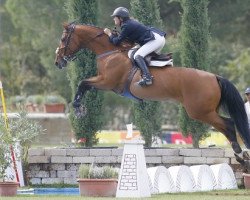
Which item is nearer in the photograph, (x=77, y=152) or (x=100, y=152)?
(x=100, y=152)

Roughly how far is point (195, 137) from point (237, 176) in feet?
6.40

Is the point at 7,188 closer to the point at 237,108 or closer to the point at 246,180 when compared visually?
the point at 237,108

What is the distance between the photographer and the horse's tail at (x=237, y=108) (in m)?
15.7

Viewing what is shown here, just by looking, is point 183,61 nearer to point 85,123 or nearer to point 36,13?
point 85,123

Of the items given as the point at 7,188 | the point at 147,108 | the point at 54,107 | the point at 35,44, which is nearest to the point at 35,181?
the point at 147,108

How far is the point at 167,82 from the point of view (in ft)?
50.7

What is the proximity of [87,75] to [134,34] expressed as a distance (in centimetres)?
455

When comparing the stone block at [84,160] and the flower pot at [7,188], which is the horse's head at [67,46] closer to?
the flower pot at [7,188]

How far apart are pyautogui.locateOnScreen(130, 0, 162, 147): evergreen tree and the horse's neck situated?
14.4ft

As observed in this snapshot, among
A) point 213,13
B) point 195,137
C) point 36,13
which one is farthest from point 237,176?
point 36,13

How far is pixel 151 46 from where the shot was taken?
15.7m

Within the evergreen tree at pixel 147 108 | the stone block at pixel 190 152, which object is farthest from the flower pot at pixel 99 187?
the evergreen tree at pixel 147 108

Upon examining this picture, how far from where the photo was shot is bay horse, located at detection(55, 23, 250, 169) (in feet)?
50.8

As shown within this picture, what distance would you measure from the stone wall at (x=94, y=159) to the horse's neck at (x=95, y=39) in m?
3.24
